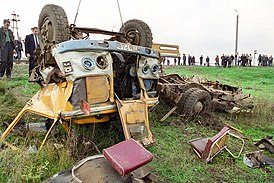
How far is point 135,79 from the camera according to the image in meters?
4.99

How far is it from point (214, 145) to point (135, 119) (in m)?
1.24

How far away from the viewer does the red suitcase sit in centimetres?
262

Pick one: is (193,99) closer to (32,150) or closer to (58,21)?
(58,21)

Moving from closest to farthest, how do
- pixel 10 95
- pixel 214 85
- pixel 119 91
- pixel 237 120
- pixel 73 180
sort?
pixel 73 180, pixel 119 91, pixel 10 95, pixel 237 120, pixel 214 85


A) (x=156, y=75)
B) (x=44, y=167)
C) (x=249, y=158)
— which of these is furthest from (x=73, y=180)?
(x=249, y=158)

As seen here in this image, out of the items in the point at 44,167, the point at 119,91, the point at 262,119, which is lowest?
the point at 262,119

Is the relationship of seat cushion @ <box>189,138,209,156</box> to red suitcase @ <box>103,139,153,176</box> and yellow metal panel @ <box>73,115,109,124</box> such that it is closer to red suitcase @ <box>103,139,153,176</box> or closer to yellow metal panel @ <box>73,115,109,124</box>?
yellow metal panel @ <box>73,115,109,124</box>

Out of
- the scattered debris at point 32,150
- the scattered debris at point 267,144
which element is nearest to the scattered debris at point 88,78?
the scattered debris at point 32,150

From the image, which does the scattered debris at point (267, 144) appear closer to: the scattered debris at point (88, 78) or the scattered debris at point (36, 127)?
the scattered debris at point (88, 78)

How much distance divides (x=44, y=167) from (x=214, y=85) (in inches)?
247

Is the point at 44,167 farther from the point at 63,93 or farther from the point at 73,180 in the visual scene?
the point at 63,93

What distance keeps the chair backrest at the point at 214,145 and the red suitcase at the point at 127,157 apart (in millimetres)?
1947

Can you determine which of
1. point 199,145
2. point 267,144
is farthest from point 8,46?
point 267,144

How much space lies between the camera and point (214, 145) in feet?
15.0
